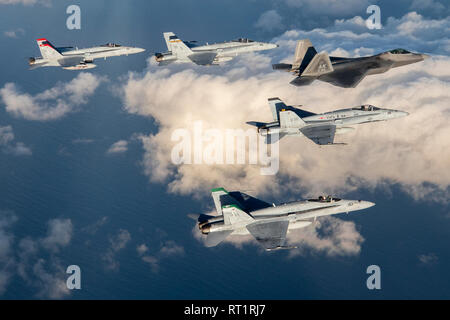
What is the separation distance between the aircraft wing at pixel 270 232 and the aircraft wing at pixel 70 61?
43.6 meters

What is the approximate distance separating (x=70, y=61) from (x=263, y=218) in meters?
45.0

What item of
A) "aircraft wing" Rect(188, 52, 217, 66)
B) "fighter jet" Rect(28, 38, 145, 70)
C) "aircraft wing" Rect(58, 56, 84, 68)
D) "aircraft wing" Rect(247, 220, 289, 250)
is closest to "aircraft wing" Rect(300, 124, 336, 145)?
"aircraft wing" Rect(247, 220, 289, 250)

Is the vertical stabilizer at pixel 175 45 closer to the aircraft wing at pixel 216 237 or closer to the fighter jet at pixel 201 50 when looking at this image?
the fighter jet at pixel 201 50

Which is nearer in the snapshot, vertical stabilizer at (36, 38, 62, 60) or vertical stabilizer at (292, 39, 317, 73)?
vertical stabilizer at (292, 39, 317, 73)

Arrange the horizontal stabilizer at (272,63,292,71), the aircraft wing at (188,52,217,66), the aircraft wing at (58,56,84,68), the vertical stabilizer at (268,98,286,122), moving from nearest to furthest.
→ the vertical stabilizer at (268,98,286,122) < the horizontal stabilizer at (272,63,292,71) < the aircraft wing at (188,52,217,66) < the aircraft wing at (58,56,84,68)

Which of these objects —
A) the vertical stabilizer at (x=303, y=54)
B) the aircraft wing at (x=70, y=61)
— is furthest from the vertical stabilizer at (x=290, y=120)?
the aircraft wing at (x=70, y=61)

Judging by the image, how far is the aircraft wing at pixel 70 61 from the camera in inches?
2765

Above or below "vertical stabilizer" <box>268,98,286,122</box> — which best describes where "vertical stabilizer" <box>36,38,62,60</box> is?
above

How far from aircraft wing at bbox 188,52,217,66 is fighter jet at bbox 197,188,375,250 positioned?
1061 inches

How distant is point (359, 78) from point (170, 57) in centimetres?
2999

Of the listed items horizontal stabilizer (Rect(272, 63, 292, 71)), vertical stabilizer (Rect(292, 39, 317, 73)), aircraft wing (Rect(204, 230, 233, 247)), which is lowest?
aircraft wing (Rect(204, 230, 233, 247))

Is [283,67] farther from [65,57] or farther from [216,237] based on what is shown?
[65,57]

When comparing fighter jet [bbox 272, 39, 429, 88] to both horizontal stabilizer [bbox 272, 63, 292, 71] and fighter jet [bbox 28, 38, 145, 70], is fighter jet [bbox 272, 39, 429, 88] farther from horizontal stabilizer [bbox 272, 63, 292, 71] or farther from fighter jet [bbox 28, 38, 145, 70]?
fighter jet [bbox 28, 38, 145, 70]

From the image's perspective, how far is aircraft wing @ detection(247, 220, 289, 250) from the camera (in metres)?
44.8
